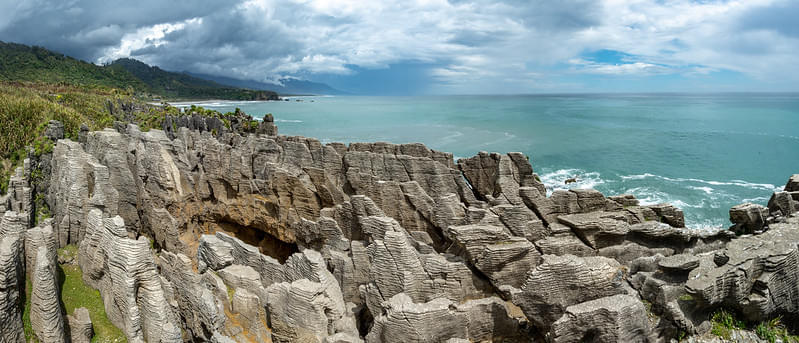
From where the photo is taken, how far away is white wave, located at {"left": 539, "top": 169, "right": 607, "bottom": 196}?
4762 centimetres

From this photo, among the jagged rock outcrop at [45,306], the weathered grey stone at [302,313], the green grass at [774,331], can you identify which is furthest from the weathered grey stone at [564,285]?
the jagged rock outcrop at [45,306]

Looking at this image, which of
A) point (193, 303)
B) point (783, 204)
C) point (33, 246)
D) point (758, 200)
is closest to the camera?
point (33, 246)

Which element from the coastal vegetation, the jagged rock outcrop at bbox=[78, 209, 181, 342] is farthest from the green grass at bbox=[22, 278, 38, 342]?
the coastal vegetation

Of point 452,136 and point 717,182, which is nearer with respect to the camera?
point 717,182

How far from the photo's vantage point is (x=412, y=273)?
40.9ft

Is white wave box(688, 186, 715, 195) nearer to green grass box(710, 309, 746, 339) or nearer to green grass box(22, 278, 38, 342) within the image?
green grass box(710, 309, 746, 339)

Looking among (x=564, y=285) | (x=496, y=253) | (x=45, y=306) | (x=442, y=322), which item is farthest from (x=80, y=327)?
(x=564, y=285)

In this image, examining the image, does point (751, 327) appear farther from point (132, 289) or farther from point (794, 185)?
point (132, 289)

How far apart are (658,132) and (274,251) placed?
102 m

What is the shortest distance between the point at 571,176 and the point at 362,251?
45543mm

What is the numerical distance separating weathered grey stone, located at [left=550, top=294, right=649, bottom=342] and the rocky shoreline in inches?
1.7

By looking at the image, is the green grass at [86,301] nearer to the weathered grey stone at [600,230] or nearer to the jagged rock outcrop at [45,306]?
the jagged rock outcrop at [45,306]

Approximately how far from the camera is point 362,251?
48.8 feet

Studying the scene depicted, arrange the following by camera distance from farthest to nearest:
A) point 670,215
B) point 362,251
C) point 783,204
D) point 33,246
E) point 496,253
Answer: point 670,215 → point 783,204 → point 362,251 → point 496,253 → point 33,246
